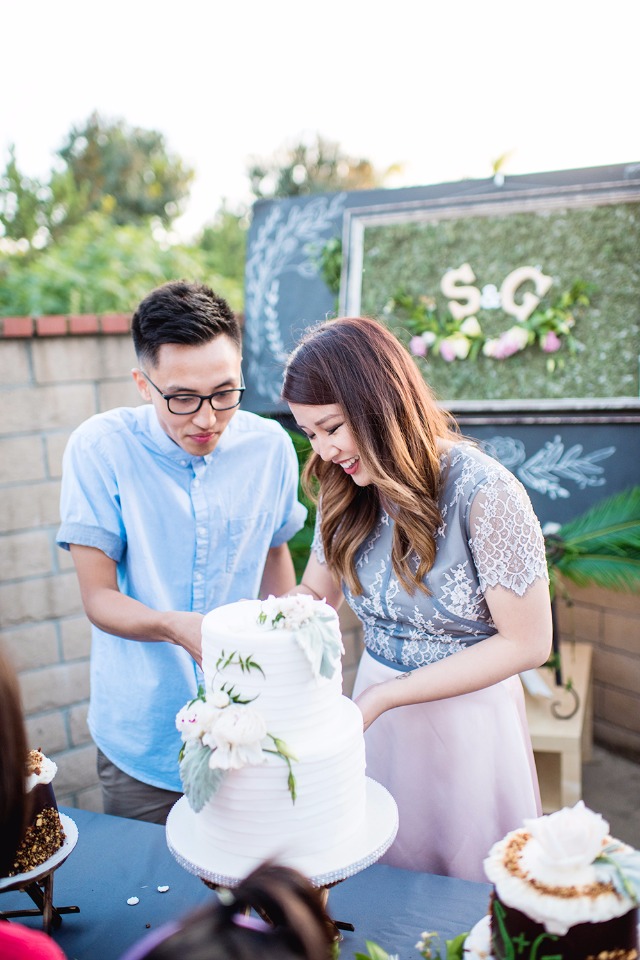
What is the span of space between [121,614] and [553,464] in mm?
1934

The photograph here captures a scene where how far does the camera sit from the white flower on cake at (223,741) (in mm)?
1271

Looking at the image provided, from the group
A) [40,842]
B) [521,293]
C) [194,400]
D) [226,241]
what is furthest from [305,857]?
[226,241]

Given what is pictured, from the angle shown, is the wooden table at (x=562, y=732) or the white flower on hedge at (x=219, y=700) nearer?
the white flower on hedge at (x=219, y=700)

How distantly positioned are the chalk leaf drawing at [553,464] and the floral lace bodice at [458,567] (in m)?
1.41

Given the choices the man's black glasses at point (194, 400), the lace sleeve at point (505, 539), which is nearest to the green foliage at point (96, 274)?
the man's black glasses at point (194, 400)

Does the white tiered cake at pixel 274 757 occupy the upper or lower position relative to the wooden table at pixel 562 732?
upper

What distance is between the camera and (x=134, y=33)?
1198cm

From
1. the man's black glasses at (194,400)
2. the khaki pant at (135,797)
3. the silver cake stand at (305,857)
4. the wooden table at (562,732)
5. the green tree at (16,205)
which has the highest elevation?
the green tree at (16,205)

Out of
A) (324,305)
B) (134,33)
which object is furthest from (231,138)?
(324,305)

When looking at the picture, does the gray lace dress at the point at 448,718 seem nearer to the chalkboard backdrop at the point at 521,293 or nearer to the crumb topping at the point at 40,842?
the crumb topping at the point at 40,842

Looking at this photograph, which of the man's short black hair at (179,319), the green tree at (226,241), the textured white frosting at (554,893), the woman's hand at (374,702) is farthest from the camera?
the green tree at (226,241)

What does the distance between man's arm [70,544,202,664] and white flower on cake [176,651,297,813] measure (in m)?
0.41

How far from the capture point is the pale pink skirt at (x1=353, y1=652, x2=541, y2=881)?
193 centimetres

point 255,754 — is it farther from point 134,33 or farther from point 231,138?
point 231,138
